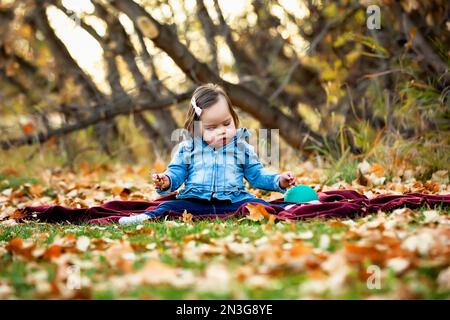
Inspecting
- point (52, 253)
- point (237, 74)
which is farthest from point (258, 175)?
point (237, 74)

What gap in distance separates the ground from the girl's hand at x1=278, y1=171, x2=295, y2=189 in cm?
38

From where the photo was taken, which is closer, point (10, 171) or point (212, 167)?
point (212, 167)

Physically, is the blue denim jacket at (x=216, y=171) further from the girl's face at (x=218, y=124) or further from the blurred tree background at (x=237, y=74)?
the blurred tree background at (x=237, y=74)

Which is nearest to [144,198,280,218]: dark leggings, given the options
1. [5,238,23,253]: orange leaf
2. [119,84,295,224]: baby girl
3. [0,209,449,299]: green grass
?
[119,84,295,224]: baby girl

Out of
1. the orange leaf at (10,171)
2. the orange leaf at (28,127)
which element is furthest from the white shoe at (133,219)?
the orange leaf at (28,127)

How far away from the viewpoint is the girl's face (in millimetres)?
3963

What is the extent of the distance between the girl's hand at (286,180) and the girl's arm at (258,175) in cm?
5

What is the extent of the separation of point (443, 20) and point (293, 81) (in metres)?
3.40

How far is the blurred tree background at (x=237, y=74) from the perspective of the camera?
19.5ft

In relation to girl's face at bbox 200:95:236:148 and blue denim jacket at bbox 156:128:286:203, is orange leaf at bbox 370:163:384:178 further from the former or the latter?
girl's face at bbox 200:95:236:148

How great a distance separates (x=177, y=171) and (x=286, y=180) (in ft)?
2.26

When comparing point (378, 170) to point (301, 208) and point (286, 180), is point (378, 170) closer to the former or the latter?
point (286, 180)

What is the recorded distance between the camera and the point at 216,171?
13.3 feet
